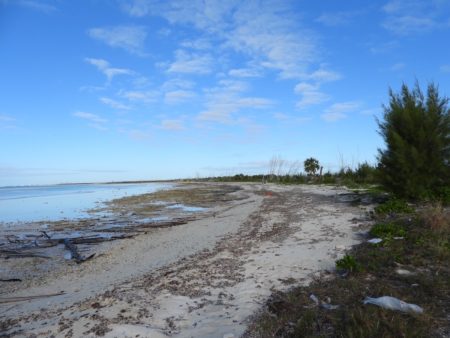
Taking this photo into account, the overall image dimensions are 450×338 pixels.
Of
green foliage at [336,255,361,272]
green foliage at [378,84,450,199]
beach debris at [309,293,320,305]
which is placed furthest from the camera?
green foliage at [378,84,450,199]

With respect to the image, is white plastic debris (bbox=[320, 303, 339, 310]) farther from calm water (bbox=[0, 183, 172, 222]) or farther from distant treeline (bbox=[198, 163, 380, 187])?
calm water (bbox=[0, 183, 172, 222])

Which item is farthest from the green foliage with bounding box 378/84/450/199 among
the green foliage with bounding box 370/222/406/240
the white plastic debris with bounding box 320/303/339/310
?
the white plastic debris with bounding box 320/303/339/310

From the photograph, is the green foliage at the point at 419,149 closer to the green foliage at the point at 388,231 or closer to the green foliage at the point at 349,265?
the green foliage at the point at 388,231

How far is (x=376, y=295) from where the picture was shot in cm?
452

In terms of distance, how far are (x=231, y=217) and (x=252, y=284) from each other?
8.85 m

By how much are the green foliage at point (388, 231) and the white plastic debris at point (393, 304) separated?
331 centimetres

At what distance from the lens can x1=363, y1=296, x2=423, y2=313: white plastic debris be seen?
393 centimetres

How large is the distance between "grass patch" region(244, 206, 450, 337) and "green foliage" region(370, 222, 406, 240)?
25 cm

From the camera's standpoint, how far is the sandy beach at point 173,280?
14.6ft

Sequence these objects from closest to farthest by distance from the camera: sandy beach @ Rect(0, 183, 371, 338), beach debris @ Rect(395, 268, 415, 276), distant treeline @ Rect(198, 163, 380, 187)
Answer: sandy beach @ Rect(0, 183, 371, 338) < beach debris @ Rect(395, 268, 415, 276) < distant treeline @ Rect(198, 163, 380, 187)

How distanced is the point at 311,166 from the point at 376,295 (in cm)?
4171

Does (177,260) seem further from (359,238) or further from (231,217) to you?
(231,217)

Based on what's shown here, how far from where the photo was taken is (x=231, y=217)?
14492 millimetres

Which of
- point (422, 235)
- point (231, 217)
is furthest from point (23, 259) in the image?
point (422, 235)
